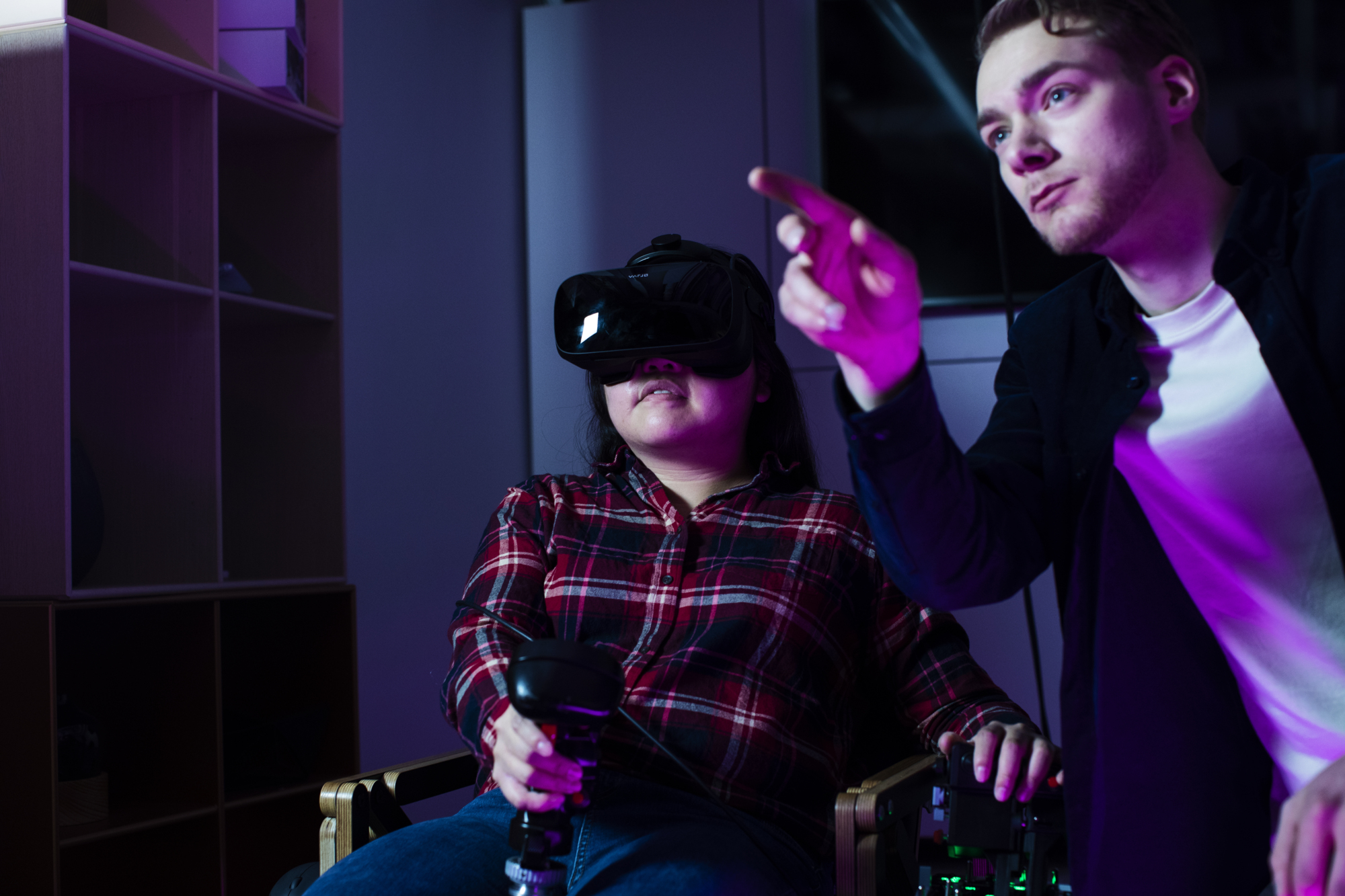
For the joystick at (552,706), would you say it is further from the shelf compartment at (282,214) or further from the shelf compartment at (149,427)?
the shelf compartment at (282,214)

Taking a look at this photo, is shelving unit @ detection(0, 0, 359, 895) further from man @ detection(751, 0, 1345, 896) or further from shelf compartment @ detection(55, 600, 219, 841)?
man @ detection(751, 0, 1345, 896)

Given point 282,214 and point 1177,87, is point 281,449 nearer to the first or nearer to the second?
point 282,214

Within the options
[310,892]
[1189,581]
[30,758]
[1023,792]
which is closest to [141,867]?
[30,758]

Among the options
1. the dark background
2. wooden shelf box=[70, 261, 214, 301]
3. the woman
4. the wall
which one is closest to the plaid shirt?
the woman

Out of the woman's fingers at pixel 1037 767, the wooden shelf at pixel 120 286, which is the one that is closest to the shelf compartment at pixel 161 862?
the wooden shelf at pixel 120 286

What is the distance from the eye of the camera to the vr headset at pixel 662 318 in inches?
69.3

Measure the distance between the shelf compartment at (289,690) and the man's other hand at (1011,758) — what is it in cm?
159

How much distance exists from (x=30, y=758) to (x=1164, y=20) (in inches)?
76.4

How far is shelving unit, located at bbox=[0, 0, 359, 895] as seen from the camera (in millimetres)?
1941

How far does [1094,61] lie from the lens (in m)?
1.17

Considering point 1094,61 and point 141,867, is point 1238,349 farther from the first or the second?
point 141,867

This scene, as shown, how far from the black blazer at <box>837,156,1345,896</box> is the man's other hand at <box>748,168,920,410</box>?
0.37 feet

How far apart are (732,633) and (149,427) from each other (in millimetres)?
1356

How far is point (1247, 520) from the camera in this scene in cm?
115
